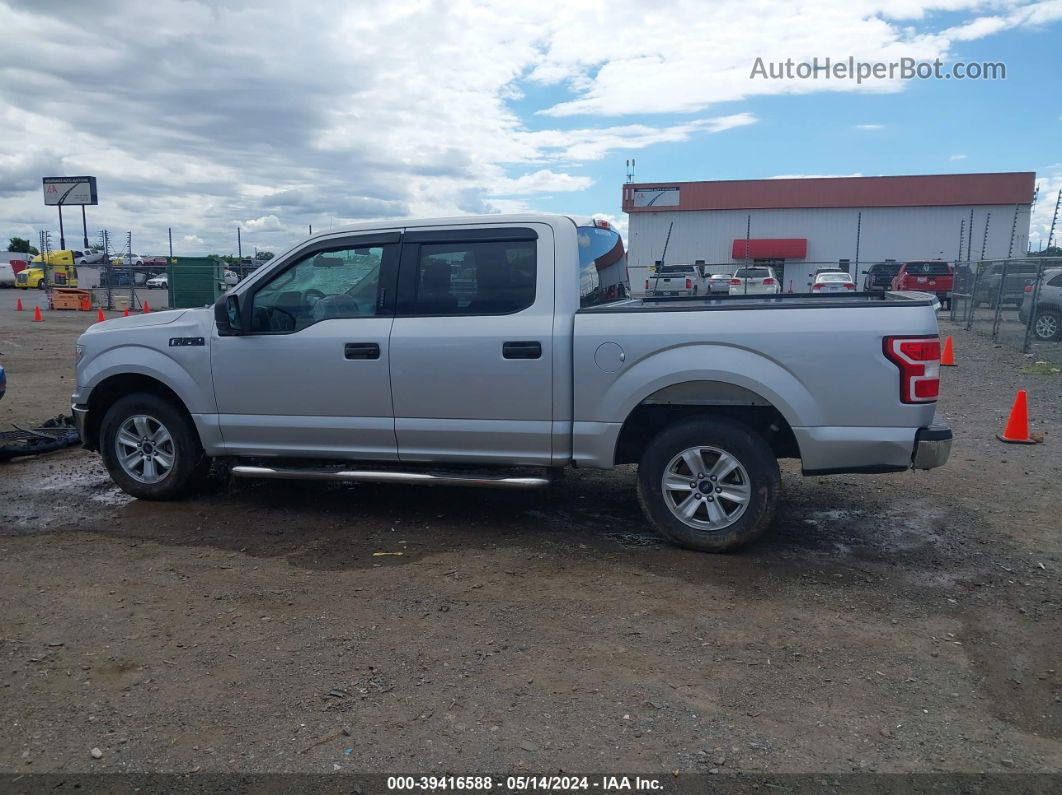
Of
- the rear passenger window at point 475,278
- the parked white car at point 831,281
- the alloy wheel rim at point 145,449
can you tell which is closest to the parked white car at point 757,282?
the parked white car at point 831,281

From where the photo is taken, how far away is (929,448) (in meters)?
4.62

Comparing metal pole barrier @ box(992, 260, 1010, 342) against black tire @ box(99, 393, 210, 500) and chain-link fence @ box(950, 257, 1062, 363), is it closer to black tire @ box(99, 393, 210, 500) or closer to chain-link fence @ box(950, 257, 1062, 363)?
chain-link fence @ box(950, 257, 1062, 363)

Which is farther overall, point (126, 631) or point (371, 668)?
point (126, 631)

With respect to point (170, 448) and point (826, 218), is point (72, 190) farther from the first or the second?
point (170, 448)

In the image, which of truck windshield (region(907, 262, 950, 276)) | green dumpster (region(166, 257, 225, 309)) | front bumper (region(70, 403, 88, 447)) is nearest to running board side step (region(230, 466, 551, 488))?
front bumper (region(70, 403, 88, 447))

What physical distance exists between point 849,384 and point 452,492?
3.15m

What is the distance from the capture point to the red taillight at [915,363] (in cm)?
451

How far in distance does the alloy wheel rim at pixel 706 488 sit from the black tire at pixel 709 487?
2 centimetres

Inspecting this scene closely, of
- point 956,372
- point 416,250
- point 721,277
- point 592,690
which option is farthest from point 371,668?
point 721,277

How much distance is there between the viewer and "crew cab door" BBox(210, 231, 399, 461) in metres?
5.52

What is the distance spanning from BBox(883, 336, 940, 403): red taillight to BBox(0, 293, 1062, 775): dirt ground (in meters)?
1.09

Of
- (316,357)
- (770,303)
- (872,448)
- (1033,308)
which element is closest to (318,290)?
(316,357)

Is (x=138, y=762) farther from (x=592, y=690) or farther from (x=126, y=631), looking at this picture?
(x=592, y=690)

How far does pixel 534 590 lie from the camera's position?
4.57 meters
